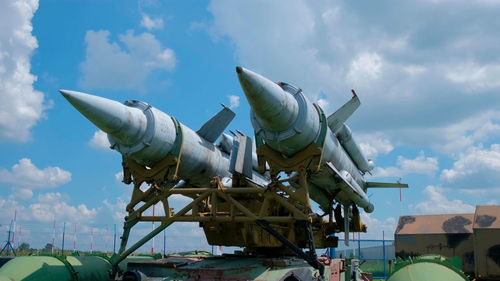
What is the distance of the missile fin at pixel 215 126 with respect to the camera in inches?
371

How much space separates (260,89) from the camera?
6629 mm

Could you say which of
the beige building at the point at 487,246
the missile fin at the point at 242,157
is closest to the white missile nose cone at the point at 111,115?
the missile fin at the point at 242,157

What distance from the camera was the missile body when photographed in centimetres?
670

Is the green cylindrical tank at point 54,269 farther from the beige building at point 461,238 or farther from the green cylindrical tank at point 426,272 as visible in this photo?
the beige building at point 461,238

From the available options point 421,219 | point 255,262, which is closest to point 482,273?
point 421,219

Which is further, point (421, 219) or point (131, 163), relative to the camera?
point (421, 219)

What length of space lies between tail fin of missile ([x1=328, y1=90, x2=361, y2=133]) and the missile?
5.74ft

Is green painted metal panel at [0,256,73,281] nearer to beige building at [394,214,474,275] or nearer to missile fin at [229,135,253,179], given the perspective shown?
missile fin at [229,135,253,179]

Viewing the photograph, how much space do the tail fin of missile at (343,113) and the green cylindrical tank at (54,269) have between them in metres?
5.08

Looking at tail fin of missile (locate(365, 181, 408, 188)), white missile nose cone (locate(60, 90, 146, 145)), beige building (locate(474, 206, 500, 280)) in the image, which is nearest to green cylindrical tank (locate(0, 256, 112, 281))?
white missile nose cone (locate(60, 90, 146, 145))

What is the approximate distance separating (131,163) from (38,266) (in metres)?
2.28

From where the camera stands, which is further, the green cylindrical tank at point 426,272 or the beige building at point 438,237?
the beige building at point 438,237

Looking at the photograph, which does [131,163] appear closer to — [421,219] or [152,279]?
[152,279]

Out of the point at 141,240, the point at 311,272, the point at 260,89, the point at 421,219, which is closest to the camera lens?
the point at 260,89
